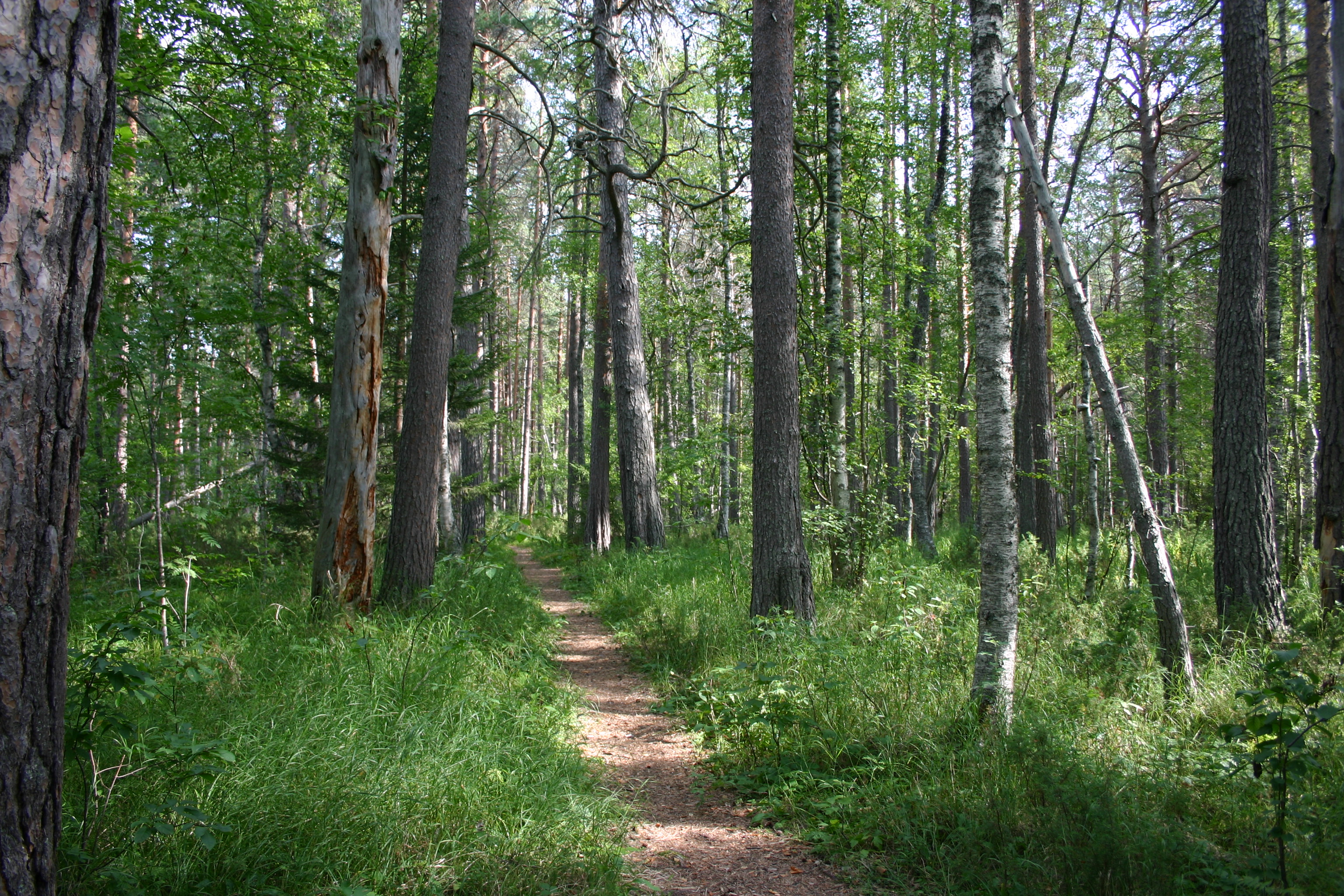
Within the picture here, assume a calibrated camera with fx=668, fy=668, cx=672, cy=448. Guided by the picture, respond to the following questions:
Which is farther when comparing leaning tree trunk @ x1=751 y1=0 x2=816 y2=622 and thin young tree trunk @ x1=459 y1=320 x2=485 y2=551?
thin young tree trunk @ x1=459 y1=320 x2=485 y2=551

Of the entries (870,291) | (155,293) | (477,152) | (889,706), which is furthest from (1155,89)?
(155,293)

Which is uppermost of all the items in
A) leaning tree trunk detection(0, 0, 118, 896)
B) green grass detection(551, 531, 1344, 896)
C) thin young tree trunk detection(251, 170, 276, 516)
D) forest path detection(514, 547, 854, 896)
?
thin young tree trunk detection(251, 170, 276, 516)

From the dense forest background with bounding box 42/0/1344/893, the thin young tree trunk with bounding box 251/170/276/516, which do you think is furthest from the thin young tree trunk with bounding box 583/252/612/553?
the thin young tree trunk with bounding box 251/170/276/516

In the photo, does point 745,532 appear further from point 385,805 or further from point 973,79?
point 385,805

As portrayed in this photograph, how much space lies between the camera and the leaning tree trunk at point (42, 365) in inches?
69.1

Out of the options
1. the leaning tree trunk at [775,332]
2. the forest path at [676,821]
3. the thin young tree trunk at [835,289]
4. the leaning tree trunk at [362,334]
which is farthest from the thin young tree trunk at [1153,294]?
the leaning tree trunk at [362,334]

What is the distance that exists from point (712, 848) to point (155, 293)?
7.38 m

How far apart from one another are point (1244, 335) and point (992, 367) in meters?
4.23

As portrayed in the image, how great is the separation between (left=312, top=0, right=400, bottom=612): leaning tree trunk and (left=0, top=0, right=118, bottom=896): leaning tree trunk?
14.2 feet

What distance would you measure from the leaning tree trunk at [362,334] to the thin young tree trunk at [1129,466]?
218 inches

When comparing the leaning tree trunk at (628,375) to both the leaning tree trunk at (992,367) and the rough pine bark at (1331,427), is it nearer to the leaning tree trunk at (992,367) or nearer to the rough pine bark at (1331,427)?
the leaning tree trunk at (992,367)

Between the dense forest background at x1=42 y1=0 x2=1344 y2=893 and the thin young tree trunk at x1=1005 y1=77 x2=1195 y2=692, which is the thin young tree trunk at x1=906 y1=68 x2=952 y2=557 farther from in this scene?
the thin young tree trunk at x1=1005 y1=77 x2=1195 y2=692

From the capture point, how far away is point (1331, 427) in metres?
6.04

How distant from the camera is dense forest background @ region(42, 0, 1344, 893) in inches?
116
